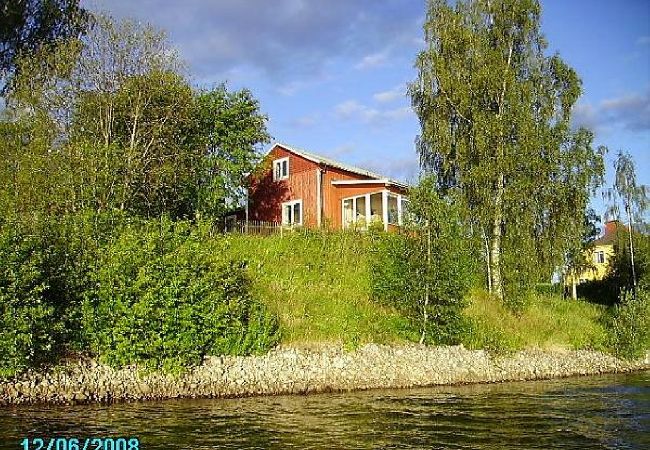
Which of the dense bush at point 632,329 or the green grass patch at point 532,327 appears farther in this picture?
the dense bush at point 632,329

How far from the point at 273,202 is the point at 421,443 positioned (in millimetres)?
29010

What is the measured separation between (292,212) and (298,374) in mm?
20154

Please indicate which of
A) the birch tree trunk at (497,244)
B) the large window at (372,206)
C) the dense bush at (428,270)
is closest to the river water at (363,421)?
the dense bush at (428,270)

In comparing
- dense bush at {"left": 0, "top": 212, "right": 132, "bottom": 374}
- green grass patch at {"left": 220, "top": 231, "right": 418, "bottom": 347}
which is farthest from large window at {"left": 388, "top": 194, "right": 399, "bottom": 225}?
dense bush at {"left": 0, "top": 212, "right": 132, "bottom": 374}

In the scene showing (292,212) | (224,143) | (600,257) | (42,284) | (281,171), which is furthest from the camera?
(600,257)

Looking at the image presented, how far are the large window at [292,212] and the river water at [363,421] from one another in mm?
20260

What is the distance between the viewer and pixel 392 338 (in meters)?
22.9

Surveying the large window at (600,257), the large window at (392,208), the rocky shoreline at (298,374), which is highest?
the large window at (392,208)

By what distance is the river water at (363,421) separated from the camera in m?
12.2

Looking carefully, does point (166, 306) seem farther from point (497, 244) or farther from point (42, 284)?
point (497, 244)

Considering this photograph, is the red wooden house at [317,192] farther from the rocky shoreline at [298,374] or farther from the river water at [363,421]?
the river water at [363,421]

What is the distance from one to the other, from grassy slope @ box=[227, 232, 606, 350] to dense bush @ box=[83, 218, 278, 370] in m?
2.34

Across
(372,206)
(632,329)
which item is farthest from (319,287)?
(632,329)

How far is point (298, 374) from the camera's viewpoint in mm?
19625
